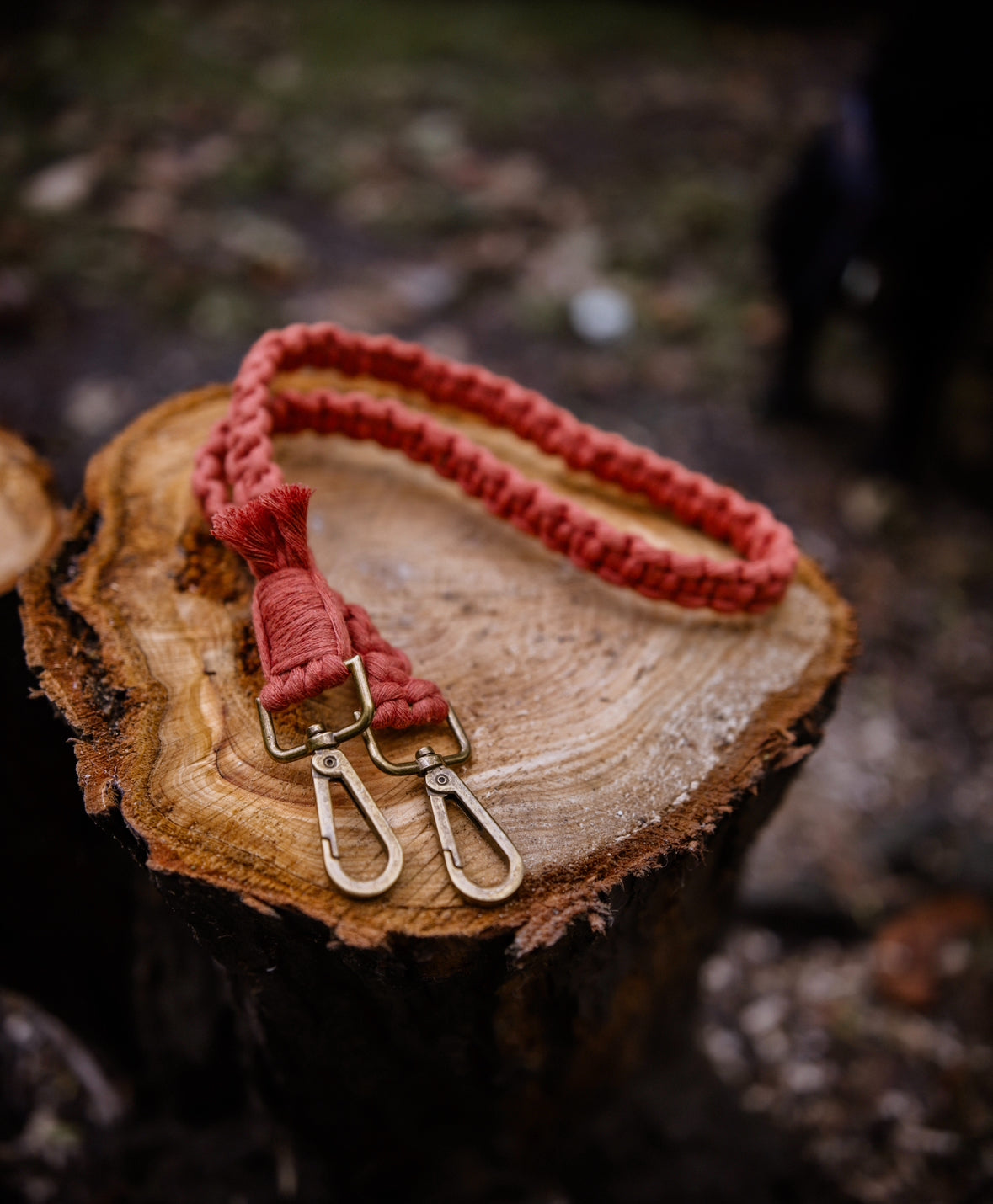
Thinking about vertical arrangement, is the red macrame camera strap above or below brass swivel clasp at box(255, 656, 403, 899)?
above

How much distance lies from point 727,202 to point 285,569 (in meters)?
4.42

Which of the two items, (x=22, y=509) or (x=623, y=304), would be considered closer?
(x=22, y=509)

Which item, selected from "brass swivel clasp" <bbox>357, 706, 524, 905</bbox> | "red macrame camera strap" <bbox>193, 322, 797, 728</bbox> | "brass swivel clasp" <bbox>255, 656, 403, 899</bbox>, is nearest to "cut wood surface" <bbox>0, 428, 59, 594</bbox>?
"red macrame camera strap" <bbox>193, 322, 797, 728</bbox>

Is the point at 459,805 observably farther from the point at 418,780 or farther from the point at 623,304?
the point at 623,304

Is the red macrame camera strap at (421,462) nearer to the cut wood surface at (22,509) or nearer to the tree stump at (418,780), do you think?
the tree stump at (418,780)

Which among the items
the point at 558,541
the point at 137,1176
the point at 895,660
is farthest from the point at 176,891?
the point at 895,660

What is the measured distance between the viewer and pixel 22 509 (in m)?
1.54

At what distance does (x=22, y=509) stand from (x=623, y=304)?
10.9 feet

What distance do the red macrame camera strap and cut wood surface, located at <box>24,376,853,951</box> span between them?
51 millimetres

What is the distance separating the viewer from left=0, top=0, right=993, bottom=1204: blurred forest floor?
2.51 meters

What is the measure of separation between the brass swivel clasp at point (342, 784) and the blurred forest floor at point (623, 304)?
97 centimetres

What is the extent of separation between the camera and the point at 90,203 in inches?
169

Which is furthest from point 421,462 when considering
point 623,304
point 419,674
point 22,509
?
point 623,304

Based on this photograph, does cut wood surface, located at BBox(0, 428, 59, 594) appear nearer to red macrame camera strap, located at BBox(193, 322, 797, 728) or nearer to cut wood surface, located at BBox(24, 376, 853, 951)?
cut wood surface, located at BBox(24, 376, 853, 951)
